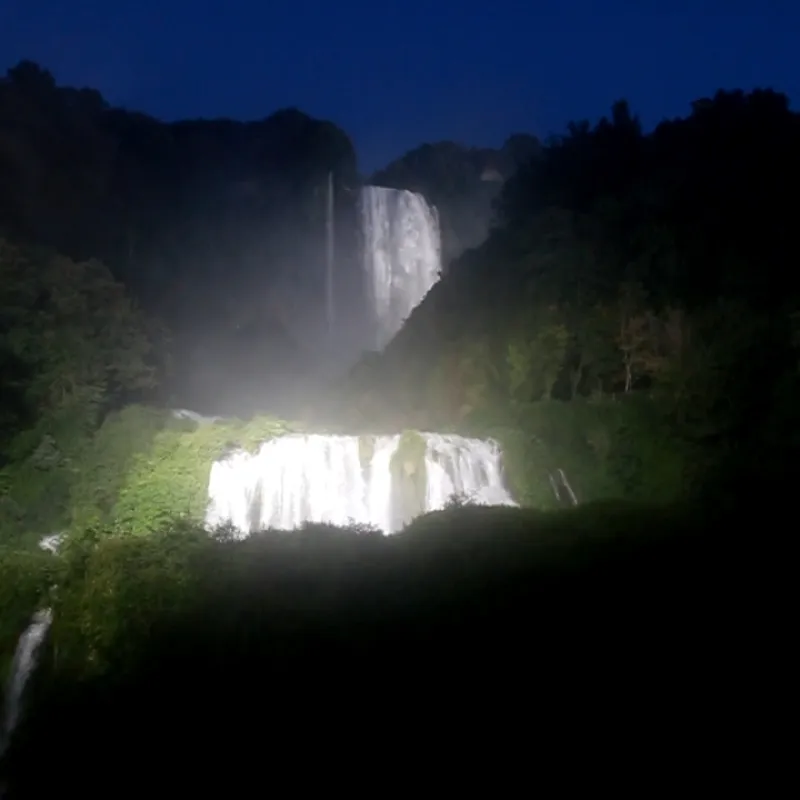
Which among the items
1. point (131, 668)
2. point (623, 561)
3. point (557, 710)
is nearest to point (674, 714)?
point (557, 710)

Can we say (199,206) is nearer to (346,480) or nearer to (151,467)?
Result: (151,467)

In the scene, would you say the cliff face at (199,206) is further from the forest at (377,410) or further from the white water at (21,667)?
the white water at (21,667)

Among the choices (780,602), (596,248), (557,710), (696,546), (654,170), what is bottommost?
(557,710)

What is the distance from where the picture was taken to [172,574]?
10070 mm

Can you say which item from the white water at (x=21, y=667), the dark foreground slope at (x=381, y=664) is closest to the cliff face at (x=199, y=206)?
the white water at (x=21, y=667)

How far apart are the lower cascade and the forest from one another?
1.75 ft

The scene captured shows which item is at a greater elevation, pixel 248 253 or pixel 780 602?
pixel 248 253

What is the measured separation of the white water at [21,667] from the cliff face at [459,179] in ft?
106

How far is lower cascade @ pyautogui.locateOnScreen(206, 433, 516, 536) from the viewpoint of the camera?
705 inches

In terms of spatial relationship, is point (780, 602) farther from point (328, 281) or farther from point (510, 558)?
point (328, 281)

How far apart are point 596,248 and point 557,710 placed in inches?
766

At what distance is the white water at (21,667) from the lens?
10308 mm

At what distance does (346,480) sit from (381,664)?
9.46 m

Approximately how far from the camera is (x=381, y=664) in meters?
8.92
